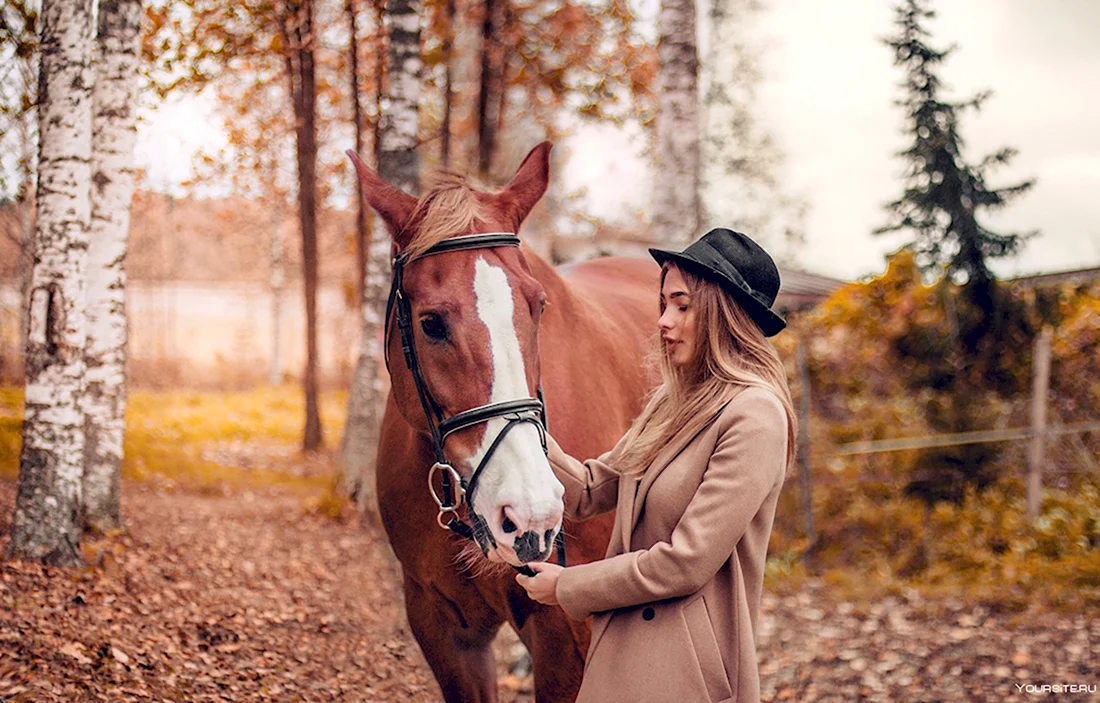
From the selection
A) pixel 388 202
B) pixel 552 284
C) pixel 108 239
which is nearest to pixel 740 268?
pixel 388 202

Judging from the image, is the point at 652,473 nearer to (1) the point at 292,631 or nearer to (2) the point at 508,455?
(2) the point at 508,455

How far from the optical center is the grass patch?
708 centimetres

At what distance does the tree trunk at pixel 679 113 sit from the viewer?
290 inches

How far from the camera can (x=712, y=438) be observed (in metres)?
1.86

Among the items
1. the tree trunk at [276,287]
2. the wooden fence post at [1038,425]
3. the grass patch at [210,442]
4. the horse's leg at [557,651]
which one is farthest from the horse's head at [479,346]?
the tree trunk at [276,287]

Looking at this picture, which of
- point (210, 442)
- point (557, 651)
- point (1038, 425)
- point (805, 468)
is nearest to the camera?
point (557, 651)

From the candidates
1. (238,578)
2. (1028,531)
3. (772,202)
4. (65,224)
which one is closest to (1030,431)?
(1028,531)

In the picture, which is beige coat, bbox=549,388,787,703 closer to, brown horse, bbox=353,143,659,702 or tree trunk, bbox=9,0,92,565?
brown horse, bbox=353,143,659,702

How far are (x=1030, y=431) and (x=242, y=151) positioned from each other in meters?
9.28

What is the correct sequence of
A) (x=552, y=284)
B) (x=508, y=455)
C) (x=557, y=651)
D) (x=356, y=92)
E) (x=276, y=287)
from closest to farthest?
(x=508, y=455) < (x=557, y=651) < (x=552, y=284) < (x=356, y=92) < (x=276, y=287)

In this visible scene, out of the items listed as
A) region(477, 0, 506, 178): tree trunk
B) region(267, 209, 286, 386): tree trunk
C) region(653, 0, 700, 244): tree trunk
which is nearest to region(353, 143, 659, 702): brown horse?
region(653, 0, 700, 244): tree trunk

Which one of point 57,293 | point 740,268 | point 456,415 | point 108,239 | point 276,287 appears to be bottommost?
point 456,415

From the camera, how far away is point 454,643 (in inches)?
114

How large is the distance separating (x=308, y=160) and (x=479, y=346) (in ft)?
26.2
